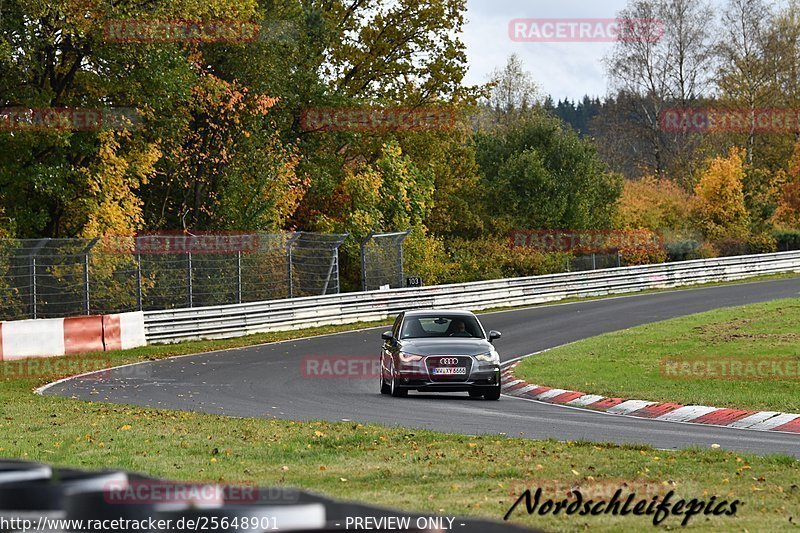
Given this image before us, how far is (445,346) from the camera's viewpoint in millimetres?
20047

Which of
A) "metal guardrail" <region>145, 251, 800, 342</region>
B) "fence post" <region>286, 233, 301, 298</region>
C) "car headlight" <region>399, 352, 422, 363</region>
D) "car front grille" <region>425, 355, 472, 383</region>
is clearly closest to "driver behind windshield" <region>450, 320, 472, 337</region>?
"car front grille" <region>425, 355, 472, 383</region>

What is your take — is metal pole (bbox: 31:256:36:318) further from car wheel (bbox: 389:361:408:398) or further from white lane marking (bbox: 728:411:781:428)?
white lane marking (bbox: 728:411:781:428)

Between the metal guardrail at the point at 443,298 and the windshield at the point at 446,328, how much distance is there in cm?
1163

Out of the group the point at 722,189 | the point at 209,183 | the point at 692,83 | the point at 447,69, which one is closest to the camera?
the point at 209,183

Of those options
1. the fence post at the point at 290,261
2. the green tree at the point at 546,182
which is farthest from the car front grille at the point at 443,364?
the green tree at the point at 546,182

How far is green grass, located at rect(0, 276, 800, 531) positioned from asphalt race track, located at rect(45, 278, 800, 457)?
61.7 inches

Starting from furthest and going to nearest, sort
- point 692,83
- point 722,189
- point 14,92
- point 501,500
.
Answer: point 692,83 < point 722,189 < point 14,92 < point 501,500

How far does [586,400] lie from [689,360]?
17.8 ft

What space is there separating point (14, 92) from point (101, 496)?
33.2m

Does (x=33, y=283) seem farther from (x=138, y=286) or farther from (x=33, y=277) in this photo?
(x=138, y=286)

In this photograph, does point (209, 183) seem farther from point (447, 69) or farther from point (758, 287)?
point (758, 287)

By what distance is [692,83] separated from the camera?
76562 millimetres

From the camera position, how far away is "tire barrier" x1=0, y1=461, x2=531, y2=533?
8.72 ft

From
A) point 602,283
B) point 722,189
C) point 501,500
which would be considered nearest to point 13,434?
point 501,500
